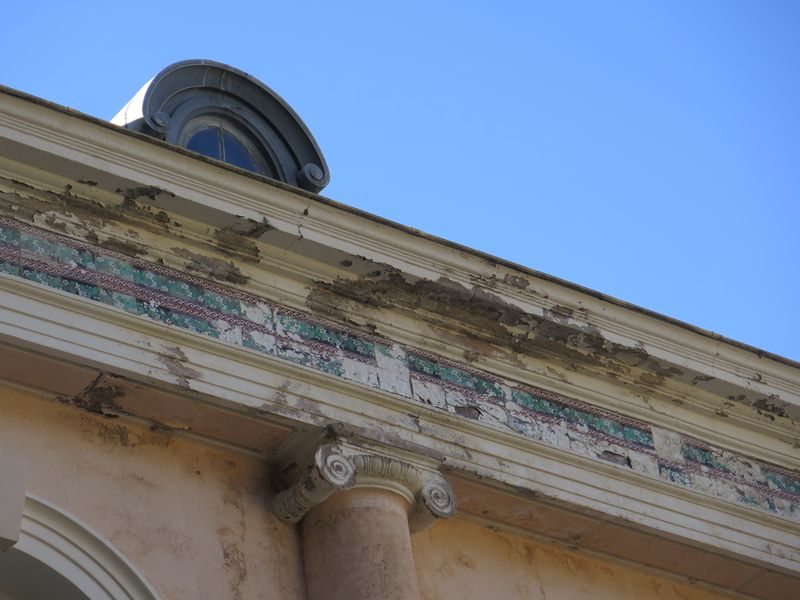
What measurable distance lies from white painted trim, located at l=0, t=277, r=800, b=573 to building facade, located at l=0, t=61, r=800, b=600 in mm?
11

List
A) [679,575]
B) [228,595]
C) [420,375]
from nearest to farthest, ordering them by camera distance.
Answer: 1. [228,595]
2. [420,375]
3. [679,575]

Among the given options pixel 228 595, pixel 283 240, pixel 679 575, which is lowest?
pixel 228 595

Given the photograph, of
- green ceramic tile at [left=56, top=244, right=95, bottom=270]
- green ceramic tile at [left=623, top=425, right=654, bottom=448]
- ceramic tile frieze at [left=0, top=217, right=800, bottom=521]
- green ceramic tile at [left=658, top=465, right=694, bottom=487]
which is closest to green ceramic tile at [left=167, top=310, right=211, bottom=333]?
ceramic tile frieze at [left=0, top=217, right=800, bottom=521]

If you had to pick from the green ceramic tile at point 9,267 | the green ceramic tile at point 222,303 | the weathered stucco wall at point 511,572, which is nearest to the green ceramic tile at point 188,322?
the green ceramic tile at point 222,303

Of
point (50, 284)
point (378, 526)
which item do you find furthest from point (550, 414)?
point (50, 284)

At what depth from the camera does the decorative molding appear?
6273 mm

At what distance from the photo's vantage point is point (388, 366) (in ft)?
22.5

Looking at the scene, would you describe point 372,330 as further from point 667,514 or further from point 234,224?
point 667,514

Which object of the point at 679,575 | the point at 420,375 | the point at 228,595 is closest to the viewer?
the point at 228,595

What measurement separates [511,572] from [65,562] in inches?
86.5

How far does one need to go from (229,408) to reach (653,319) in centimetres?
244

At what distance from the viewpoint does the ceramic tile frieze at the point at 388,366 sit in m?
6.22

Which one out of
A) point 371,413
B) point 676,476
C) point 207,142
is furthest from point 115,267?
point 676,476

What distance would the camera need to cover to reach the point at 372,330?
6957mm
